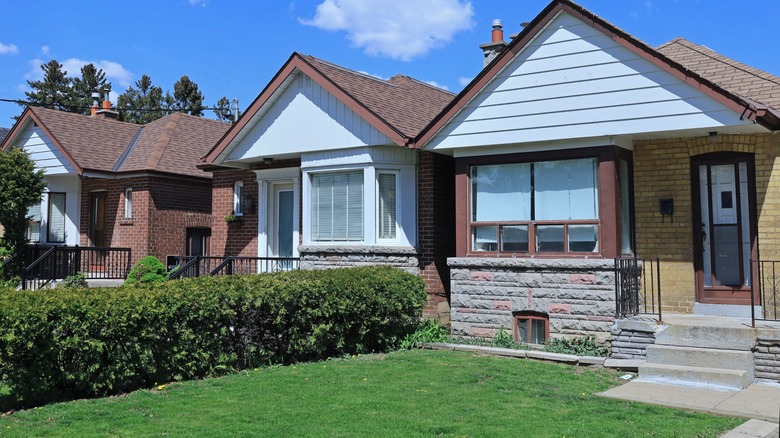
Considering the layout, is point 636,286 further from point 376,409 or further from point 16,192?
point 16,192

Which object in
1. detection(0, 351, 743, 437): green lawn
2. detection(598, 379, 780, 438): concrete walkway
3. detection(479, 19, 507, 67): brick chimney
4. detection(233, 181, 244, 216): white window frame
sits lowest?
detection(598, 379, 780, 438): concrete walkway

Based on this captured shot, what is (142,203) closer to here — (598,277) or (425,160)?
(425,160)

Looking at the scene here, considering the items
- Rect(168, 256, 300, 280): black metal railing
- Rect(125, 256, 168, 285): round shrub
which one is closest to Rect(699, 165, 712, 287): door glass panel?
Rect(168, 256, 300, 280): black metal railing

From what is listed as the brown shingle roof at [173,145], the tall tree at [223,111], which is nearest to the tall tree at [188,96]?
the tall tree at [223,111]

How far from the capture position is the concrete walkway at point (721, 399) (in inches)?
252

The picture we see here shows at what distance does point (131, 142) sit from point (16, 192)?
430 centimetres

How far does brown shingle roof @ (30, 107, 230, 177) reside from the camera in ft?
60.8

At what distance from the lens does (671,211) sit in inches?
415

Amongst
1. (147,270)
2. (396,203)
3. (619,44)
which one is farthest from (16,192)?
(619,44)

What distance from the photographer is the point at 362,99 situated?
511 inches

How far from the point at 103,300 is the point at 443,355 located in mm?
4864

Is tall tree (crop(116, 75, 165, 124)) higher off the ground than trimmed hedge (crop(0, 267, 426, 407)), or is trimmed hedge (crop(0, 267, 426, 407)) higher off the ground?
tall tree (crop(116, 75, 165, 124))

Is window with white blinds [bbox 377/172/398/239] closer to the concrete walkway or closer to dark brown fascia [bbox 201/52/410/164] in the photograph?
dark brown fascia [bbox 201/52/410/164]

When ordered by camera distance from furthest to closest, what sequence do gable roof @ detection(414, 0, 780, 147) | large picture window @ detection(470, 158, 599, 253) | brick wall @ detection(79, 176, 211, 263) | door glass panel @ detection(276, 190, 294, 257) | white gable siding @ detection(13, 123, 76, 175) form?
white gable siding @ detection(13, 123, 76, 175) < brick wall @ detection(79, 176, 211, 263) < door glass panel @ detection(276, 190, 294, 257) < large picture window @ detection(470, 158, 599, 253) < gable roof @ detection(414, 0, 780, 147)
